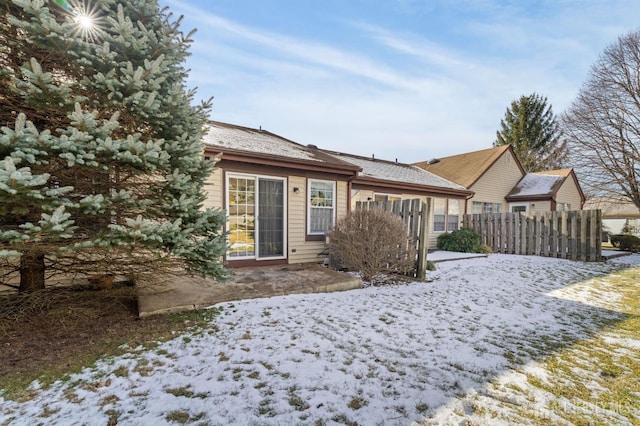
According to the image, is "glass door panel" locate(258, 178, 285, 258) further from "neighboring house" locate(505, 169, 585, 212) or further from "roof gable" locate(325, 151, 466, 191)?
"neighboring house" locate(505, 169, 585, 212)

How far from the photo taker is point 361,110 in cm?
1259

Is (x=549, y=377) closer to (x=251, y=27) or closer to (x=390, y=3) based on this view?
(x=390, y=3)

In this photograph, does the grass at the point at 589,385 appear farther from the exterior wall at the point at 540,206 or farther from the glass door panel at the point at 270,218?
the exterior wall at the point at 540,206

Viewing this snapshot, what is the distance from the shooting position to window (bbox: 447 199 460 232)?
40.0 ft

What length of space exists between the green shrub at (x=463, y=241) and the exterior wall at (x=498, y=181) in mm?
3465

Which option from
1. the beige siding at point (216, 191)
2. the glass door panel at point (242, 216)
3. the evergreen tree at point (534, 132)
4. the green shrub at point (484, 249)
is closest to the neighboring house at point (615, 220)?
the evergreen tree at point (534, 132)

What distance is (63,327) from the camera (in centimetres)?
327

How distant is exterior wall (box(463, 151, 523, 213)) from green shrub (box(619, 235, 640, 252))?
4676 mm

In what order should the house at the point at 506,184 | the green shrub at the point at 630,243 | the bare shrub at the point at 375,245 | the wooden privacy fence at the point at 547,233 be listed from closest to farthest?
the bare shrub at the point at 375,245, the wooden privacy fence at the point at 547,233, the green shrub at the point at 630,243, the house at the point at 506,184

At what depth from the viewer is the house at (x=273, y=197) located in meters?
6.48

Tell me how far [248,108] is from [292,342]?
381 inches

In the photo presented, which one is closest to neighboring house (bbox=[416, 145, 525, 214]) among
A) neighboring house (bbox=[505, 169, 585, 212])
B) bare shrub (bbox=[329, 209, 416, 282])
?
neighboring house (bbox=[505, 169, 585, 212])

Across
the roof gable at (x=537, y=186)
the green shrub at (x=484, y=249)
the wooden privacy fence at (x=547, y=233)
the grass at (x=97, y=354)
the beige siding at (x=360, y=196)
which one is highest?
the roof gable at (x=537, y=186)

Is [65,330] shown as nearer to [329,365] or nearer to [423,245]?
[329,365]
